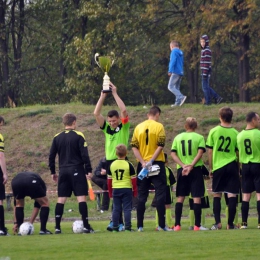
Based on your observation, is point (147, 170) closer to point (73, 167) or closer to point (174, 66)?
point (73, 167)

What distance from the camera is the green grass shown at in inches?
439

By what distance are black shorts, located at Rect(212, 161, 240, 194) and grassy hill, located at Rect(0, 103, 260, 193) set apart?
1023 centimetres

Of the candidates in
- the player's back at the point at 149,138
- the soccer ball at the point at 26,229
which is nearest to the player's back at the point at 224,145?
the player's back at the point at 149,138

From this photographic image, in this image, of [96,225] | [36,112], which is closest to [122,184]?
[96,225]

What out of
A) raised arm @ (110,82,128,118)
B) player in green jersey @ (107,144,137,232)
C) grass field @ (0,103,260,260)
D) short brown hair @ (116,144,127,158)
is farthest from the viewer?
raised arm @ (110,82,128,118)

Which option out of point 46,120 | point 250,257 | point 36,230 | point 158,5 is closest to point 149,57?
point 158,5

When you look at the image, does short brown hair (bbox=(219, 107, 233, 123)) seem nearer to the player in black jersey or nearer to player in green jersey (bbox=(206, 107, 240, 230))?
player in green jersey (bbox=(206, 107, 240, 230))

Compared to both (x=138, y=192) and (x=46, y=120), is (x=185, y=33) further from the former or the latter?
(x=138, y=192)

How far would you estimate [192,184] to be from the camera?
1533 centimetres

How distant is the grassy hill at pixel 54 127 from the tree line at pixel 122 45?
642 cm

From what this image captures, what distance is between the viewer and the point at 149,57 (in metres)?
49.6

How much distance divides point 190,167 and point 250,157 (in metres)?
1.00

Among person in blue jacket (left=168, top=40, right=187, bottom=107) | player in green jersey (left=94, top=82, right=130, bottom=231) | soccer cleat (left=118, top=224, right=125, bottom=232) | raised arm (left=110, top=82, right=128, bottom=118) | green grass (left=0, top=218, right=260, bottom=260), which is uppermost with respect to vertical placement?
person in blue jacket (left=168, top=40, right=187, bottom=107)

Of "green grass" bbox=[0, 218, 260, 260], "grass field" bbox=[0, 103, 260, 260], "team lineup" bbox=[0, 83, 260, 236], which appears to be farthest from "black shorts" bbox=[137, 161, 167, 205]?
"green grass" bbox=[0, 218, 260, 260]
